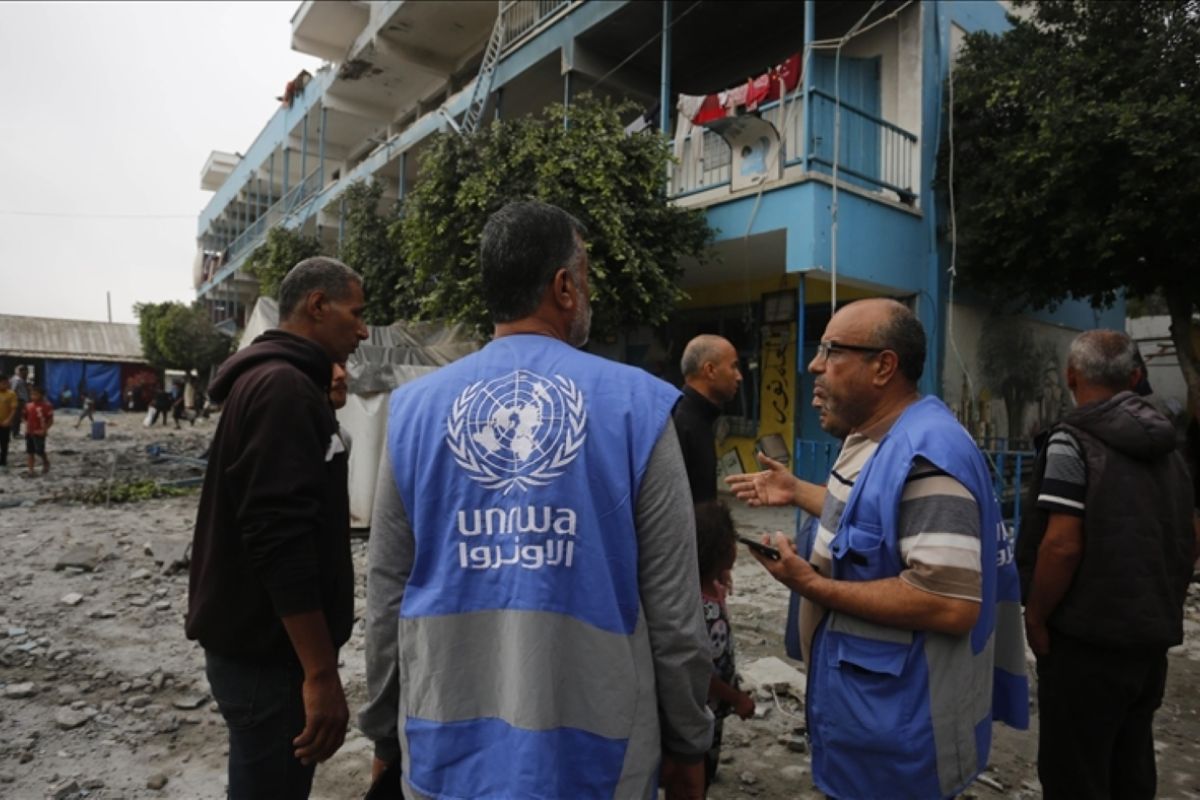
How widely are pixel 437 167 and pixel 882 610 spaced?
7575mm

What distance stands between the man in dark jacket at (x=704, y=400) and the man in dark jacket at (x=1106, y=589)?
4.40 feet

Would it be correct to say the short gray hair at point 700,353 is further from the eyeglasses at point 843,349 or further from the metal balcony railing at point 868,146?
the metal balcony railing at point 868,146

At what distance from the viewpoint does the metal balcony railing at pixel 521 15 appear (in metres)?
11.6

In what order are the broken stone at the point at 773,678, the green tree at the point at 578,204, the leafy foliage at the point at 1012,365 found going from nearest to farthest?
1. the broken stone at the point at 773,678
2. the green tree at the point at 578,204
3. the leafy foliage at the point at 1012,365

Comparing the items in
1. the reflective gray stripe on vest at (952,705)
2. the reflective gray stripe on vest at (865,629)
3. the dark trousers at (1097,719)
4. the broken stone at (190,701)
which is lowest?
the broken stone at (190,701)

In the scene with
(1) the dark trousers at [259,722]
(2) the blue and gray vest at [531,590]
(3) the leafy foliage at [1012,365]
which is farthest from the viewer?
(3) the leafy foliage at [1012,365]

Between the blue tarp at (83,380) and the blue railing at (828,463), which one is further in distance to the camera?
the blue tarp at (83,380)

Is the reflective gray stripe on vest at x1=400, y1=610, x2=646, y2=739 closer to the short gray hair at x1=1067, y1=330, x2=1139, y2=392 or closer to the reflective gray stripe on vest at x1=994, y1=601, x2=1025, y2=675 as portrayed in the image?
the reflective gray stripe on vest at x1=994, y1=601, x2=1025, y2=675

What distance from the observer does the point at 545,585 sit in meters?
1.31

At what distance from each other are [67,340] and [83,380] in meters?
4.73

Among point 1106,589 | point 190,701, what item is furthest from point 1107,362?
point 190,701

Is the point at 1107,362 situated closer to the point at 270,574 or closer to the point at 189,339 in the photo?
the point at 270,574

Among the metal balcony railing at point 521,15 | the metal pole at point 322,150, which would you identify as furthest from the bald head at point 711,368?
the metal pole at point 322,150

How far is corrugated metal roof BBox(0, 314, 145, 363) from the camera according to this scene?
38156 millimetres
